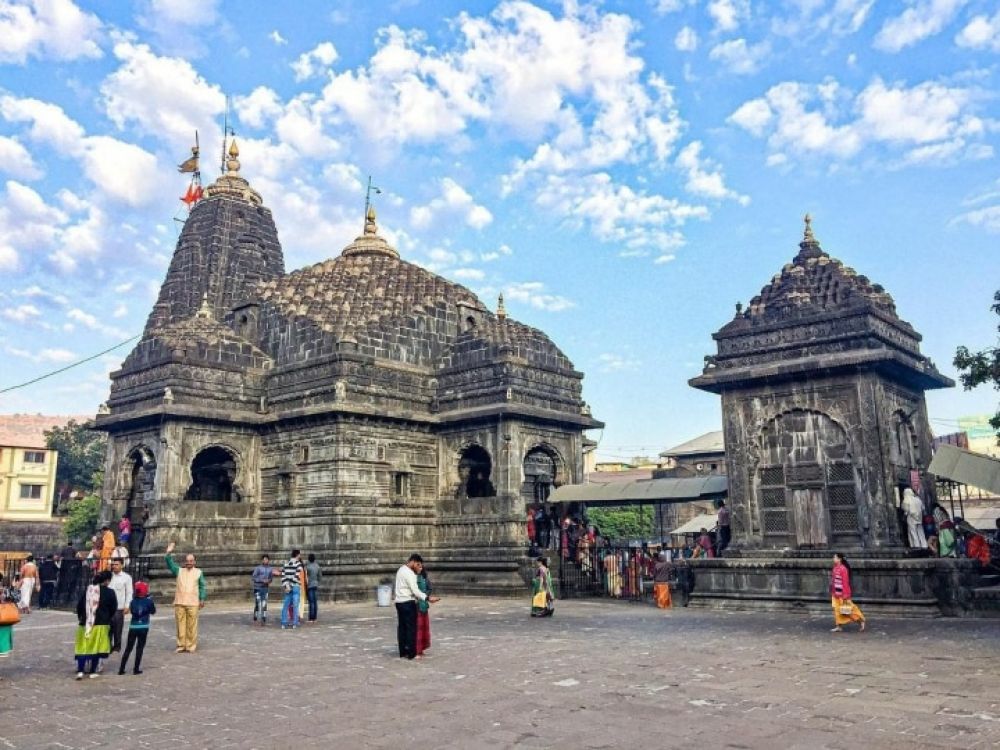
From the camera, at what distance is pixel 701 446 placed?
5425 centimetres

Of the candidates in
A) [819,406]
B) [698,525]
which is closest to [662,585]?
[819,406]

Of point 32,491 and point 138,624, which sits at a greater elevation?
point 32,491

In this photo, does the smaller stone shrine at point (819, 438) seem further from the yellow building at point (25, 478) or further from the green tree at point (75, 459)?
the green tree at point (75, 459)

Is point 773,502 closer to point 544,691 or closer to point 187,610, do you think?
point 544,691

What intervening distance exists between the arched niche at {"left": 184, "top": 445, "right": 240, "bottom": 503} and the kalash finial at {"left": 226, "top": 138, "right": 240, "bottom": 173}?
1404 cm

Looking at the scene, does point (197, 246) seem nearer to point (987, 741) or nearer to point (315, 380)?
point (315, 380)

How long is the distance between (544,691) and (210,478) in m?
22.4

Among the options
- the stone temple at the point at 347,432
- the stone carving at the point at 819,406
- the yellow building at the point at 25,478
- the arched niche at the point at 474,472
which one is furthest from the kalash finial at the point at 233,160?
the yellow building at the point at 25,478

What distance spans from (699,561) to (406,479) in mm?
10924

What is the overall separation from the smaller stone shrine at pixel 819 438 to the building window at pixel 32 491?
54.4 metres

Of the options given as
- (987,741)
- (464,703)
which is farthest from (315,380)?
(987,741)

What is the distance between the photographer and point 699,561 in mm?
18391

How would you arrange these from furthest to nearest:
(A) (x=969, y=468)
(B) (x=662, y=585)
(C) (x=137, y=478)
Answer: (C) (x=137, y=478)
(B) (x=662, y=585)
(A) (x=969, y=468)

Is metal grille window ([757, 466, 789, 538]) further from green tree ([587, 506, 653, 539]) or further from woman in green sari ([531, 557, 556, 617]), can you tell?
green tree ([587, 506, 653, 539])
